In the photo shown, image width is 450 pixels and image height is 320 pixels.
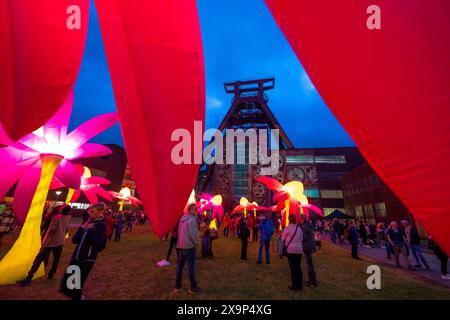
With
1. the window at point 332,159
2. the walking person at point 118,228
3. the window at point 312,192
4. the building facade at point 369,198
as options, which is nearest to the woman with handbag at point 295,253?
the walking person at point 118,228

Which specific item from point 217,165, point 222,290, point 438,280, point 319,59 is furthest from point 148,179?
point 217,165

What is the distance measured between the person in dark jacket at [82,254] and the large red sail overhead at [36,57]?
1.78 metres

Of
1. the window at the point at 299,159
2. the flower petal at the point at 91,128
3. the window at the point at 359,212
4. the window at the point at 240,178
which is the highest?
the window at the point at 299,159

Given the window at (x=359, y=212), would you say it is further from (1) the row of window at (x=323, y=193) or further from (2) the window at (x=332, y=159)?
(2) the window at (x=332, y=159)

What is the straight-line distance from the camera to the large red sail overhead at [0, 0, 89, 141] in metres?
1.81

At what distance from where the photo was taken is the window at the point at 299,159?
35.0 meters

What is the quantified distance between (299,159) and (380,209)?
14.5m

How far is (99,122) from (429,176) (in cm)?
646

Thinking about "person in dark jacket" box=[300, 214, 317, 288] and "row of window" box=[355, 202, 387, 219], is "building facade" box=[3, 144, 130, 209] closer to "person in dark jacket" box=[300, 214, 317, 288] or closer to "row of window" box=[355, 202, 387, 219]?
"person in dark jacket" box=[300, 214, 317, 288]

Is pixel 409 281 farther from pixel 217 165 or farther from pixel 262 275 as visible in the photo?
pixel 217 165

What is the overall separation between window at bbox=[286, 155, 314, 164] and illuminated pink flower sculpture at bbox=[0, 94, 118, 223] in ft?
107

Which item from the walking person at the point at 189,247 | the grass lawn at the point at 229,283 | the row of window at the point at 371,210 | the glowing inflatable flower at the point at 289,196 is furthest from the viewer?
the row of window at the point at 371,210

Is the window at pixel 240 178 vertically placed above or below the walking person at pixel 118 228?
above

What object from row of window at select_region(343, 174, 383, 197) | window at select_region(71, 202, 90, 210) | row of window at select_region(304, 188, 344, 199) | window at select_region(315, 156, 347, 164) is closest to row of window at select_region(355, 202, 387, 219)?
row of window at select_region(343, 174, 383, 197)
